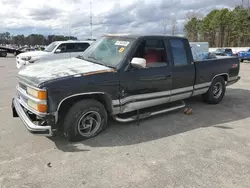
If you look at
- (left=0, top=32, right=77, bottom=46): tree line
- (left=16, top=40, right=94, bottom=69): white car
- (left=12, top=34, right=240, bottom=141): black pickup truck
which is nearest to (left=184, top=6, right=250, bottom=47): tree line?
(left=16, top=40, right=94, bottom=69): white car

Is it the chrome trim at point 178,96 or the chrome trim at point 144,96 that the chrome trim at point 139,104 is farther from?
the chrome trim at point 178,96

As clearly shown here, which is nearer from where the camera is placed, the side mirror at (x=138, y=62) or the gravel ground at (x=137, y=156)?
the gravel ground at (x=137, y=156)

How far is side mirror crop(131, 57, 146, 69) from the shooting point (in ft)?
12.9

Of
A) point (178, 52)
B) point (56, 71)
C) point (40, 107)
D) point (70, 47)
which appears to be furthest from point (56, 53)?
point (40, 107)

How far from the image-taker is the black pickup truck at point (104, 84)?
3.44 meters

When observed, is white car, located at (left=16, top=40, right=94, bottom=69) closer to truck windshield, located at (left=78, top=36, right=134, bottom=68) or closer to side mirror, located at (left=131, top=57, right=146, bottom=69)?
truck windshield, located at (left=78, top=36, right=134, bottom=68)

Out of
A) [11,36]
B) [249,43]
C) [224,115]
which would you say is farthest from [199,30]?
[11,36]

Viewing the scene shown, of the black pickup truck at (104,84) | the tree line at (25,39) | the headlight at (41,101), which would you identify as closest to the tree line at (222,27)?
the tree line at (25,39)

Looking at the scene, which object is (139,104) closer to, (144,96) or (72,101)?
(144,96)

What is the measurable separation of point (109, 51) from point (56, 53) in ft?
26.4

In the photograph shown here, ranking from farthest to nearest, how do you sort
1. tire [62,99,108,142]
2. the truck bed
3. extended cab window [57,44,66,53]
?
extended cab window [57,44,66,53] → the truck bed → tire [62,99,108,142]

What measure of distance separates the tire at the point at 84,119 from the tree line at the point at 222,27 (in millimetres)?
35917

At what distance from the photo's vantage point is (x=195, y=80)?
5.41m

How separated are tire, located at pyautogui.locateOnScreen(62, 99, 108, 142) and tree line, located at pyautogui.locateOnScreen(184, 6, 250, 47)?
35.9 metres
